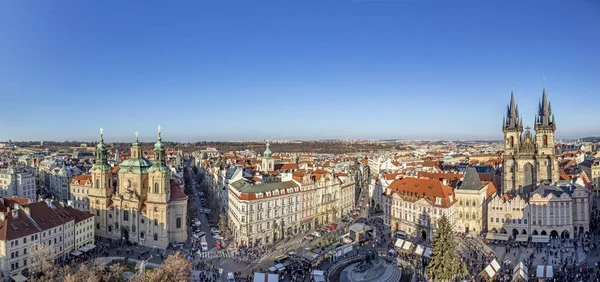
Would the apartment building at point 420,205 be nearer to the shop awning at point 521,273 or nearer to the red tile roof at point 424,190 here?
the red tile roof at point 424,190

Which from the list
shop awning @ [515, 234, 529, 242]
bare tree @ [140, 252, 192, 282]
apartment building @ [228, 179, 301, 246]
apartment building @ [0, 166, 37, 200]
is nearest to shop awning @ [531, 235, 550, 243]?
shop awning @ [515, 234, 529, 242]

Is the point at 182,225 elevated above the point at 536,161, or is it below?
below

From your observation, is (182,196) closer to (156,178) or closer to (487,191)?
(156,178)

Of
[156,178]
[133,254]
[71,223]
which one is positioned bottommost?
[133,254]

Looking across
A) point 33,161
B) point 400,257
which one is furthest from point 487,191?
point 33,161

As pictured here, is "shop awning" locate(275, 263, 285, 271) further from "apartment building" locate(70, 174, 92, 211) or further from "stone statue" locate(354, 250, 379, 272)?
"apartment building" locate(70, 174, 92, 211)

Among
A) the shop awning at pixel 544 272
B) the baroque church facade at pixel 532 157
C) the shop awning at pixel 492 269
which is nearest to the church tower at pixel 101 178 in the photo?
the shop awning at pixel 492 269

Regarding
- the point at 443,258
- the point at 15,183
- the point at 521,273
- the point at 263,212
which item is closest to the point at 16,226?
the point at 263,212
